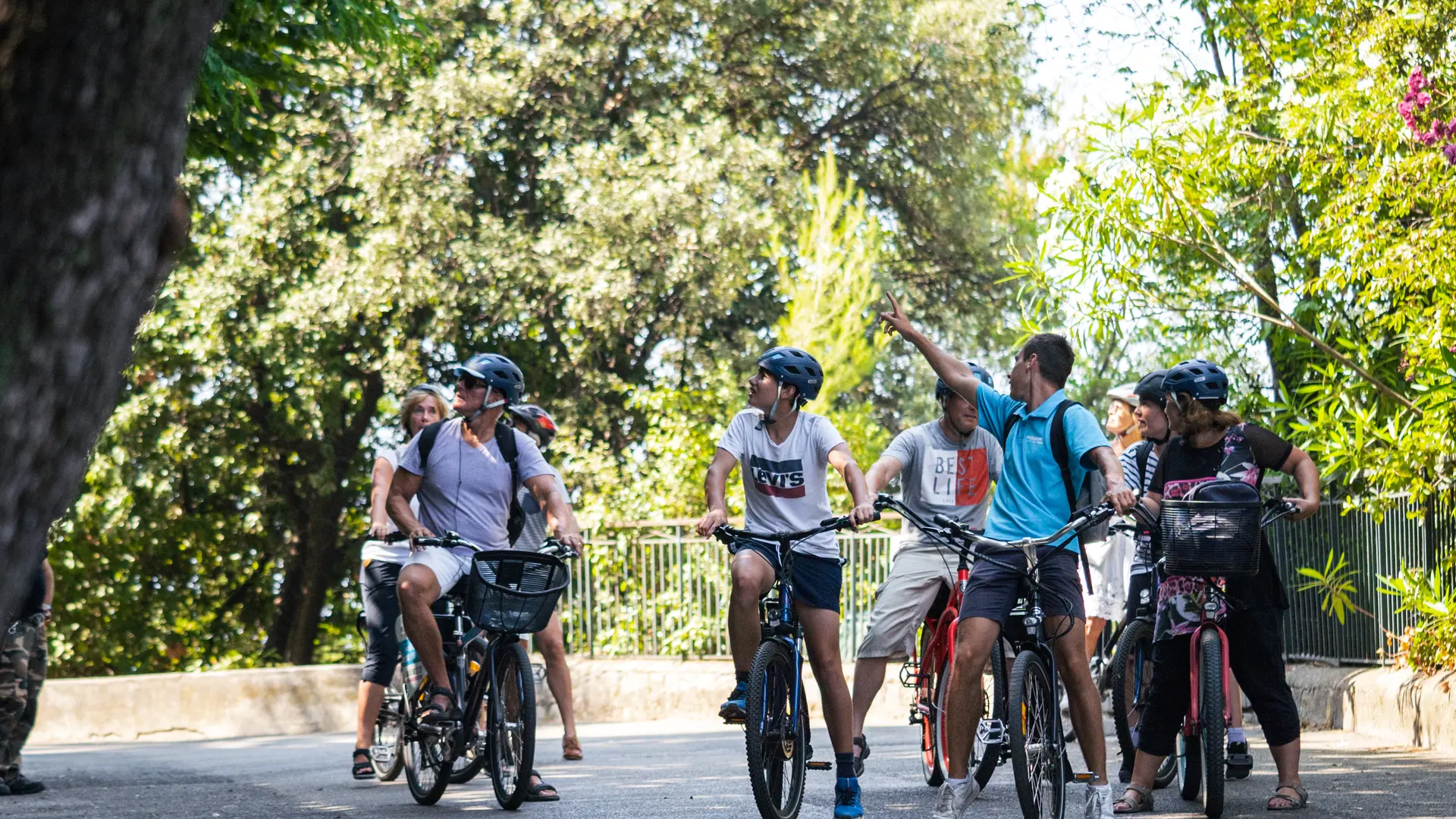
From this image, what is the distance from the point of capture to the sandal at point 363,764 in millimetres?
8984

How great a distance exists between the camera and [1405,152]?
9961mm

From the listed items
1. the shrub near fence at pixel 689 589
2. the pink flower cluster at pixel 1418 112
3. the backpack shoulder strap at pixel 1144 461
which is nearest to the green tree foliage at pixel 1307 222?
the pink flower cluster at pixel 1418 112

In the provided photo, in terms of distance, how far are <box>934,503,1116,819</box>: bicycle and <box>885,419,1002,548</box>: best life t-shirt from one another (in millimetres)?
1735

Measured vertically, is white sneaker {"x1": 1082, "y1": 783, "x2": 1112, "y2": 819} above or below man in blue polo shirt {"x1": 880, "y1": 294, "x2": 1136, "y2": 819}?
below

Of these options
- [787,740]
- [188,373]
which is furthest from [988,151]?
[787,740]

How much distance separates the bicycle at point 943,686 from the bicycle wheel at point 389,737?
2748mm

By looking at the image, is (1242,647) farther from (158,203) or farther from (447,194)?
(447,194)

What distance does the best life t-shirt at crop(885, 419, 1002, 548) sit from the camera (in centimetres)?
803

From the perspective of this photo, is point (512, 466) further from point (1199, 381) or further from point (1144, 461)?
point (1199, 381)

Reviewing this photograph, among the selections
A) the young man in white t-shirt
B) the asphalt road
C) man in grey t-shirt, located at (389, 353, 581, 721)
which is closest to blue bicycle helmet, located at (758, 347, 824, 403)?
the young man in white t-shirt

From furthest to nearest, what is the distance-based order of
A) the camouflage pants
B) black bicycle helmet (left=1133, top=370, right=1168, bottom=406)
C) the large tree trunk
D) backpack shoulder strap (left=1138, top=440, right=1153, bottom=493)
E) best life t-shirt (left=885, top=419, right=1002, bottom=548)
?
the camouflage pants, best life t-shirt (left=885, top=419, right=1002, bottom=548), backpack shoulder strap (left=1138, top=440, right=1153, bottom=493), black bicycle helmet (left=1133, top=370, right=1168, bottom=406), the large tree trunk

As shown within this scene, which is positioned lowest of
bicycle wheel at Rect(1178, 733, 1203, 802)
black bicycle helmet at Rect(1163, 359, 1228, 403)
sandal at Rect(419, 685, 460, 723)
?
Result: bicycle wheel at Rect(1178, 733, 1203, 802)

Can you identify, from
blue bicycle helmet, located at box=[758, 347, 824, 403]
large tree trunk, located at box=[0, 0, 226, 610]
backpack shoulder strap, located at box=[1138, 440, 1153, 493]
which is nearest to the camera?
large tree trunk, located at box=[0, 0, 226, 610]

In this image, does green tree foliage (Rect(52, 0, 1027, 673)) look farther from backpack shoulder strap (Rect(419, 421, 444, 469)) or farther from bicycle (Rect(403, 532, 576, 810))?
bicycle (Rect(403, 532, 576, 810))
